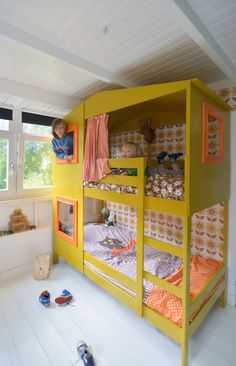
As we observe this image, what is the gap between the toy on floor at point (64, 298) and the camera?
1.94m

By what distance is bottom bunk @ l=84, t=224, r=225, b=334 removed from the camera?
149 cm

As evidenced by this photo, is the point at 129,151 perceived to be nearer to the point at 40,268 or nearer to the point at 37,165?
the point at 37,165

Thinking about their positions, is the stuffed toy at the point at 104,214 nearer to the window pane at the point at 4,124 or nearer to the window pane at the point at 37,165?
the window pane at the point at 37,165

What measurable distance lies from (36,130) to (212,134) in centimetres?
221

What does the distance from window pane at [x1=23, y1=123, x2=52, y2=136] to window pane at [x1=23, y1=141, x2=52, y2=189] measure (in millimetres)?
126

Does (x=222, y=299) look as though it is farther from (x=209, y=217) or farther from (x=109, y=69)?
(x=109, y=69)

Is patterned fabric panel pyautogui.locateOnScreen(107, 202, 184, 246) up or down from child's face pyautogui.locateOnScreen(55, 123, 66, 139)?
down

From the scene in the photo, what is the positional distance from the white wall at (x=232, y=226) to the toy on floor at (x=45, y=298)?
178 cm

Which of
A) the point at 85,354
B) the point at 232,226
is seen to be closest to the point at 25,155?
the point at 85,354

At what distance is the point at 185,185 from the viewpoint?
129cm

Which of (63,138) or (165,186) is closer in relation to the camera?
(165,186)

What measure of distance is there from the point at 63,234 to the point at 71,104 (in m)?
1.67

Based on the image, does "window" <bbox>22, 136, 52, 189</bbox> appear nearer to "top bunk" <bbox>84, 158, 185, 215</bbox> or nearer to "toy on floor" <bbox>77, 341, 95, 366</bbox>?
"top bunk" <bbox>84, 158, 185, 215</bbox>

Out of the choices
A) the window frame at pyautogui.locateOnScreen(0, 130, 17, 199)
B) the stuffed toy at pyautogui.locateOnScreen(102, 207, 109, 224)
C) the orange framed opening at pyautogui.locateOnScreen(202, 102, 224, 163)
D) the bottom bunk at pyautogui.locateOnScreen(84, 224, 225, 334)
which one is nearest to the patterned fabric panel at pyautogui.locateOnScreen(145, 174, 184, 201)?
the orange framed opening at pyautogui.locateOnScreen(202, 102, 224, 163)
